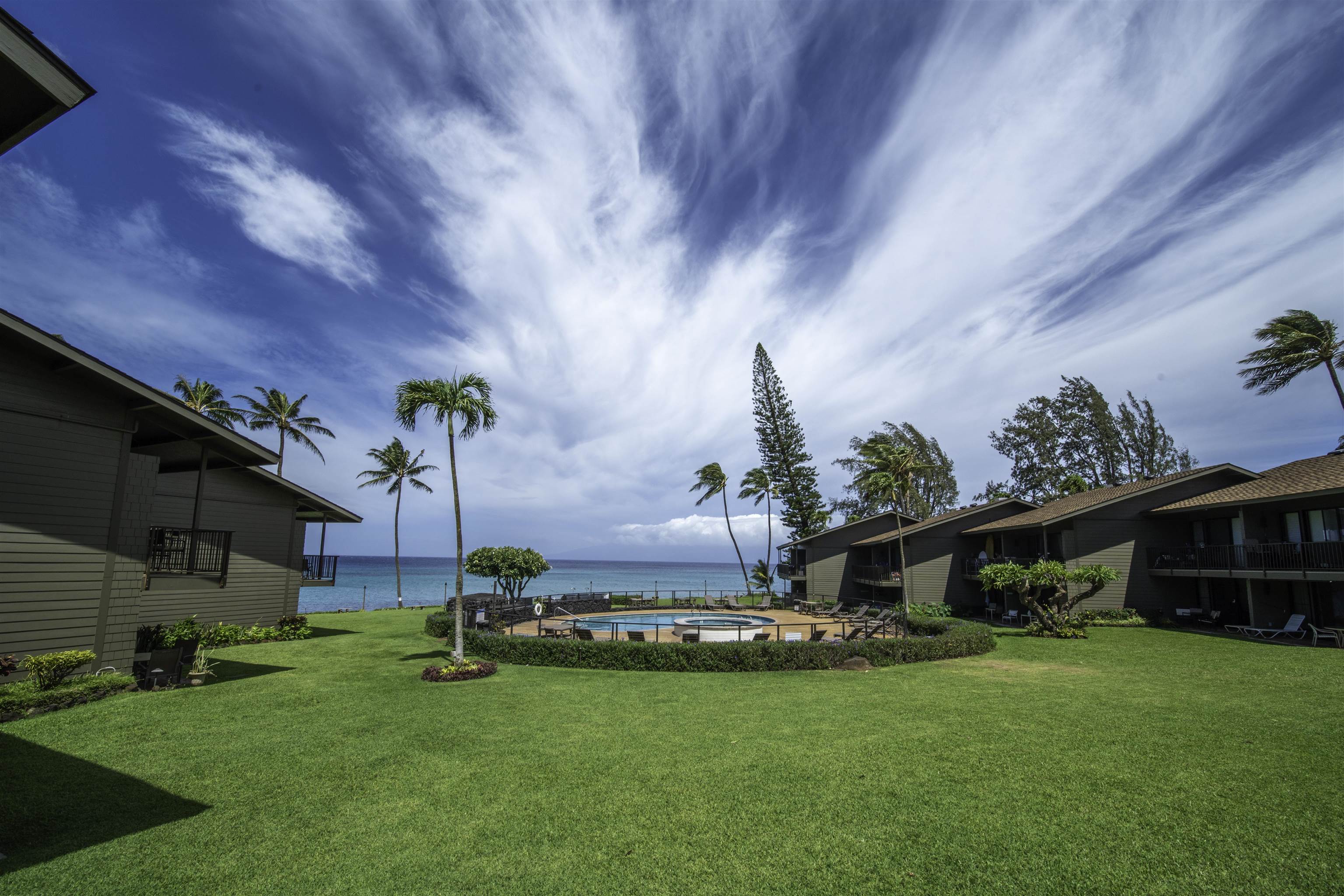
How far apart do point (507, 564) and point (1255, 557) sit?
2984 centimetres

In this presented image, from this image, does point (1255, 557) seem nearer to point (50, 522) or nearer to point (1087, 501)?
point (1087, 501)

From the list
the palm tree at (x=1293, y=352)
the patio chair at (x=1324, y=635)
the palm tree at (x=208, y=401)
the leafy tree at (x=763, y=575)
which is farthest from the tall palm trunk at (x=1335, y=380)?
the palm tree at (x=208, y=401)

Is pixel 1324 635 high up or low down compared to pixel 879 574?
down

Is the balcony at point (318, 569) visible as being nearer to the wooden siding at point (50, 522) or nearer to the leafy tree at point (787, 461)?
the wooden siding at point (50, 522)

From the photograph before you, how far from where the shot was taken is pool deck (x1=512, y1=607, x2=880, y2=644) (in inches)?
763

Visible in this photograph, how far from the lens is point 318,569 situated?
2098 cm

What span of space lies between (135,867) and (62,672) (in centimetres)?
755

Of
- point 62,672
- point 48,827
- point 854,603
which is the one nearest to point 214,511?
point 62,672

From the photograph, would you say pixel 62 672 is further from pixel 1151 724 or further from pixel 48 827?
pixel 1151 724

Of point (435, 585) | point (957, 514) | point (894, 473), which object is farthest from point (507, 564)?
point (435, 585)

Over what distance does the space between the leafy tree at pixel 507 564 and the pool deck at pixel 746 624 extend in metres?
3.70

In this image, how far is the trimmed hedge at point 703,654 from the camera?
14578 mm

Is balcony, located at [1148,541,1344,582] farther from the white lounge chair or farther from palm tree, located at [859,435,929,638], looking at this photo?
palm tree, located at [859,435,929,638]

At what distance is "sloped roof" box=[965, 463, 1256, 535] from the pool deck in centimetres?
940
